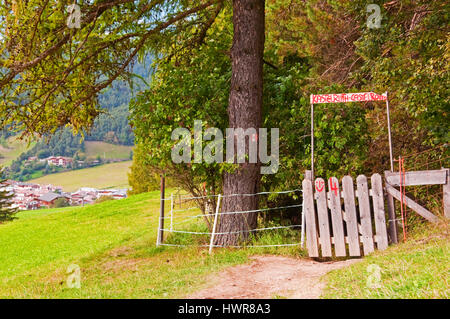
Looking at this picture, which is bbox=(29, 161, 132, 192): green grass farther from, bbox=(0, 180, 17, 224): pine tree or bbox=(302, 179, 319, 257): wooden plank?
bbox=(302, 179, 319, 257): wooden plank

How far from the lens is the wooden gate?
30.8ft

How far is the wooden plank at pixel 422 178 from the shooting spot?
9188mm

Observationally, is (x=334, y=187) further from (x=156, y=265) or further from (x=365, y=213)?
(x=156, y=265)

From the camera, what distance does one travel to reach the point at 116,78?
12086mm

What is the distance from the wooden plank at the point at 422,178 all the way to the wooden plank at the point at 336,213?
3.64 feet

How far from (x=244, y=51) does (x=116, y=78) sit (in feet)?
11.5

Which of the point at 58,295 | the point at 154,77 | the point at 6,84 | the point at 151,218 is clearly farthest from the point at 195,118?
the point at 151,218

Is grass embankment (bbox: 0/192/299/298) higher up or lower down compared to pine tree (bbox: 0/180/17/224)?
higher up

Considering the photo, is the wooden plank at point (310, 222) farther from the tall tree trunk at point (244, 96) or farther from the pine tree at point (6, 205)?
the pine tree at point (6, 205)

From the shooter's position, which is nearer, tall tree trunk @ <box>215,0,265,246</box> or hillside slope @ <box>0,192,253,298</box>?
hillside slope @ <box>0,192,253,298</box>

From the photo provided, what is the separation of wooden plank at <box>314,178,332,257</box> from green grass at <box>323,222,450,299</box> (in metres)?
1.35

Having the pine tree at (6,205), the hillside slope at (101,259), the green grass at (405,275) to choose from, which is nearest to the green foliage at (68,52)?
the hillside slope at (101,259)

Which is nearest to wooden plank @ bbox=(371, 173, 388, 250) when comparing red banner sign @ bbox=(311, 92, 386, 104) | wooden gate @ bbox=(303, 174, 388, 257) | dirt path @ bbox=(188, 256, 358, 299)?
wooden gate @ bbox=(303, 174, 388, 257)

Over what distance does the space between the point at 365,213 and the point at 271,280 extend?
300 centimetres
